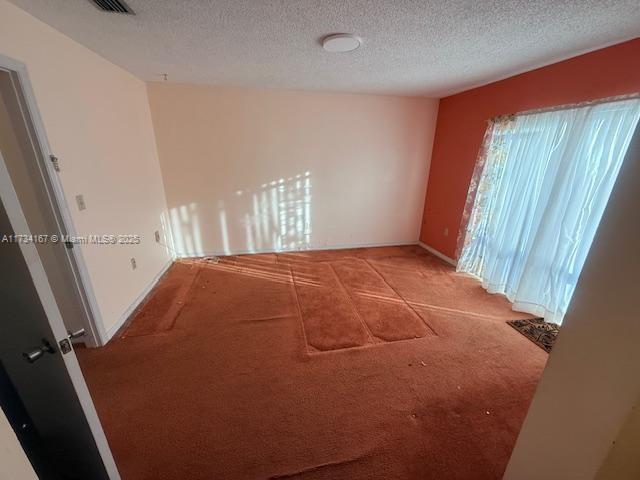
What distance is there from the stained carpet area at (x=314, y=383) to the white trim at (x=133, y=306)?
90 millimetres

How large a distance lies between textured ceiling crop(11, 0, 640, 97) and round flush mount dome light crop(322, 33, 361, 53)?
56 mm

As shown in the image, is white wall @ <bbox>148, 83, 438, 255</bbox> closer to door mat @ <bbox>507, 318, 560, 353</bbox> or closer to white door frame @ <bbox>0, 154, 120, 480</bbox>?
door mat @ <bbox>507, 318, 560, 353</bbox>

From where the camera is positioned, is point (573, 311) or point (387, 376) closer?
point (573, 311)

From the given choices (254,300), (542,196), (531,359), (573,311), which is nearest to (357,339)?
(254,300)

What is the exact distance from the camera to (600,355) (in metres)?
0.70

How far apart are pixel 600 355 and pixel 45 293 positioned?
1574 mm

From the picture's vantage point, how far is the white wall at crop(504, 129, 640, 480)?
0.63 metres

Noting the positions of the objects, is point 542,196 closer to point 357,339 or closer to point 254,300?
point 357,339

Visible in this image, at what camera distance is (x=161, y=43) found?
1.95 m

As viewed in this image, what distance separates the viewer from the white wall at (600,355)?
632 mm

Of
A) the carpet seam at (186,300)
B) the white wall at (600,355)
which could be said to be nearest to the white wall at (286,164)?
the carpet seam at (186,300)

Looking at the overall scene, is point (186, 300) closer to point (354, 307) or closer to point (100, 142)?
point (100, 142)

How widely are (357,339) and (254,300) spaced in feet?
3.88

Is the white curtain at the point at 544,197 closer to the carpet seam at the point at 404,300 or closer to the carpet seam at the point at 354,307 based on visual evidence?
the carpet seam at the point at 404,300
